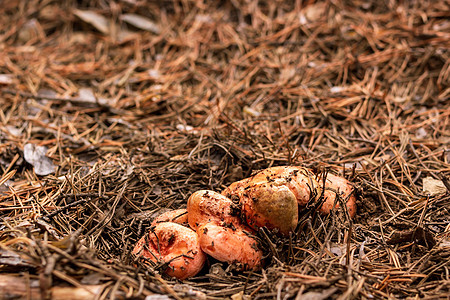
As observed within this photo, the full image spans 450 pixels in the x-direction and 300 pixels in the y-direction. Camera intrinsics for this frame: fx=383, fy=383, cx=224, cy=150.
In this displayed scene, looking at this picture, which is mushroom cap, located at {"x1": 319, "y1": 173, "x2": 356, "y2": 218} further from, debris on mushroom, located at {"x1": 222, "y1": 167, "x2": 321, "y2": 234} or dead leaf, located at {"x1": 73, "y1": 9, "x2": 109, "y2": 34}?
dead leaf, located at {"x1": 73, "y1": 9, "x2": 109, "y2": 34}

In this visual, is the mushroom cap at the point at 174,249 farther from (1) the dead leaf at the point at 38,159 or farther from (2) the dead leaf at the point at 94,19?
(2) the dead leaf at the point at 94,19

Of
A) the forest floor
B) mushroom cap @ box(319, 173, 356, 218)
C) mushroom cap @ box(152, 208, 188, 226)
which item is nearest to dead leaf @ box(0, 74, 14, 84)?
the forest floor

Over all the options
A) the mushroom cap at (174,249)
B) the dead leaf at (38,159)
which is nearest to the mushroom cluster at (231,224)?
the mushroom cap at (174,249)

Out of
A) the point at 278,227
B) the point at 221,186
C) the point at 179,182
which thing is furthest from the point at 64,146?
the point at 278,227

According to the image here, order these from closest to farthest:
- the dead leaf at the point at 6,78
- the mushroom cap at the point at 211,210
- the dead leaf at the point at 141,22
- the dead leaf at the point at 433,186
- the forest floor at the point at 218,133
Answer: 1. the forest floor at the point at 218,133
2. the mushroom cap at the point at 211,210
3. the dead leaf at the point at 433,186
4. the dead leaf at the point at 6,78
5. the dead leaf at the point at 141,22

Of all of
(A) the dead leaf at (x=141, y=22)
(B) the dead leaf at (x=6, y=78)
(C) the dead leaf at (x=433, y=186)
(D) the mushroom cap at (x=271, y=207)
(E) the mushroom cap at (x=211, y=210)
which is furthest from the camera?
(A) the dead leaf at (x=141, y=22)

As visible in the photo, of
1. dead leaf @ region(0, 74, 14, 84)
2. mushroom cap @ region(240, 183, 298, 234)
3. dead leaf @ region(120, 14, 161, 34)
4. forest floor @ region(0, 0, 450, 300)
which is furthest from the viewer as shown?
dead leaf @ region(120, 14, 161, 34)
